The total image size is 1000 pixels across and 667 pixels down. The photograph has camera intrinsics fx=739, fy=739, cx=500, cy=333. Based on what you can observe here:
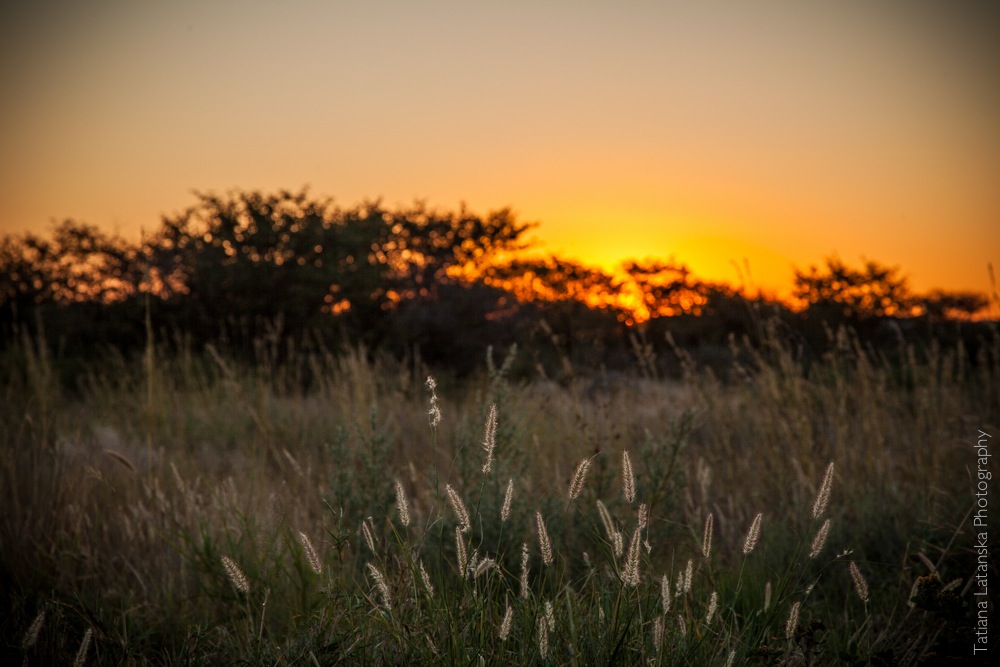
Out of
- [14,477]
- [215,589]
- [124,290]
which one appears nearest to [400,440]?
[14,477]

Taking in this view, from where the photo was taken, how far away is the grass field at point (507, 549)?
1699 mm

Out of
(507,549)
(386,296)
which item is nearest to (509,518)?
(507,549)

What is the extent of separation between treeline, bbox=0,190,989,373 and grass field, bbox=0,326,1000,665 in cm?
711

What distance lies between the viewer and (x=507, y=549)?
3057mm

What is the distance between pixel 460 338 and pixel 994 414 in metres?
9.13

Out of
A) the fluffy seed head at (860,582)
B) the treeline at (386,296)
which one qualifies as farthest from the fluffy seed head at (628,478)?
the treeline at (386,296)

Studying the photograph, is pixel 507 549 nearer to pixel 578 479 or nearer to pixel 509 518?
pixel 509 518

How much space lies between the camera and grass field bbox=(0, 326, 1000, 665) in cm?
170

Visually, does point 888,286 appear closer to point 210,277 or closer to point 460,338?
point 460,338

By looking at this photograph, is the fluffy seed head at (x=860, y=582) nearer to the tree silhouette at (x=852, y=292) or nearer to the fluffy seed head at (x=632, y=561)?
the fluffy seed head at (x=632, y=561)

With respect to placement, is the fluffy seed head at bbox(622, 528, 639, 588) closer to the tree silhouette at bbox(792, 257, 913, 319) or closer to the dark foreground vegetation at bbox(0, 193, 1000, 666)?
the dark foreground vegetation at bbox(0, 193, 1000, 666)

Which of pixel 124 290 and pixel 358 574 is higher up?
pixel 124 290

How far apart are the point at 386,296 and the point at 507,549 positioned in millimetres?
12556

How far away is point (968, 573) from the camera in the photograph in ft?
9.46
